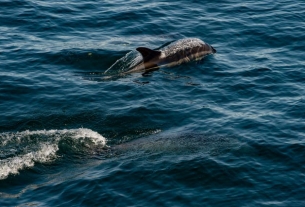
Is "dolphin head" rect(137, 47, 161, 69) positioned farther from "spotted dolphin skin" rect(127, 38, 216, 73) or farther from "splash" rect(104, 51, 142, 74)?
"splash" rect(104, 51, 142, 74)

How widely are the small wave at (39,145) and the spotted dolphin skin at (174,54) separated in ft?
22.5

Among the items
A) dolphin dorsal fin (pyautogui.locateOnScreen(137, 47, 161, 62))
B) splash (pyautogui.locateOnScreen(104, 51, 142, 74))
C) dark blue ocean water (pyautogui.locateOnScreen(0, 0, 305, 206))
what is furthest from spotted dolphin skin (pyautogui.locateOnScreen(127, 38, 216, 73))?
dark blue ocean water (pyautogui.locateOnScreen(0, 0, 305, 206))

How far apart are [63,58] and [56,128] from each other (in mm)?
6712

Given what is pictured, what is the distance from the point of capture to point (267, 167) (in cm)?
2039

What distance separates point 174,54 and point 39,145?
10.2 meters

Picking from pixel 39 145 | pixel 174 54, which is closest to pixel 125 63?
pixel 174 54

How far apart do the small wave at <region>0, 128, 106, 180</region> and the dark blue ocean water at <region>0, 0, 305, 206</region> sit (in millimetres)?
44

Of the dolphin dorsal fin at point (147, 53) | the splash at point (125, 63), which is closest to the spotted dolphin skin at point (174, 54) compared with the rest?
the dolphin dorsal fin at point (147, 53)

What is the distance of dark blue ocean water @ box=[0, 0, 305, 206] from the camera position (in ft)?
63.5

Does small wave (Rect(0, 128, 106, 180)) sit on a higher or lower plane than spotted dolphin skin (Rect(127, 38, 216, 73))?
lower

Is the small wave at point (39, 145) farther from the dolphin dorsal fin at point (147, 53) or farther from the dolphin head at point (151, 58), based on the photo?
the dolphin head at point (151, 58)

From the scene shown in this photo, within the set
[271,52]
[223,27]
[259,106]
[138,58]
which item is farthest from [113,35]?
[259,106]

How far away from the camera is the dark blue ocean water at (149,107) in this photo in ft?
63.5

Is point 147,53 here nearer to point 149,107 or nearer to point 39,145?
point 149,107
